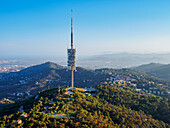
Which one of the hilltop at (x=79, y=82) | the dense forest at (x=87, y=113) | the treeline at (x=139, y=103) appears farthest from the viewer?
the hilltop at (x=79, y=82)

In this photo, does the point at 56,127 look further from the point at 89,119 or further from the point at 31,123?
the point at 89,119

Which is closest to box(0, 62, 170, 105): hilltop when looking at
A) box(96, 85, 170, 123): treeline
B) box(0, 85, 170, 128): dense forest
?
box(96, 85, 170, 123): treeline

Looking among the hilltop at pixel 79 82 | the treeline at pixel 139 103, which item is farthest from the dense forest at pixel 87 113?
the hilltop at pixel 79 82

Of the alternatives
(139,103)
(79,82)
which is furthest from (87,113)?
(79,82)

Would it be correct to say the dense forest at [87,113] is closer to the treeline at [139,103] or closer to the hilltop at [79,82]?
the treeline at [139,103]

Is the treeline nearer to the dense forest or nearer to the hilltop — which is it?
the dense forest

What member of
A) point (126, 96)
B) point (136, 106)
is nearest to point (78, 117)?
point (136, 106)

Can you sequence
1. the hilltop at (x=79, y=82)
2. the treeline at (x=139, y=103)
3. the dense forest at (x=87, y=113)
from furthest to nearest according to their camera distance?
the hilltop at (x=79, y=82)
the treeline at (x=139, y=103)
the dense forest at (x=87, y=113)

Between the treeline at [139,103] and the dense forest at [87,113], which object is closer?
the dense forest at [87,113]
